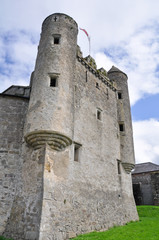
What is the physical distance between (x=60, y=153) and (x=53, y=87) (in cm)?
366

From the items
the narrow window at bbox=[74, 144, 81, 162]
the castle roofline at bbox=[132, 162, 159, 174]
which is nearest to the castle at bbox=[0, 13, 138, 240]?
the narrow window at bbox=[74, 144, 81, 162]

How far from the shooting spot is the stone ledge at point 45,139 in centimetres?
1045

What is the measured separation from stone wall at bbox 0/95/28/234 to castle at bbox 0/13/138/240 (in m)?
0.04

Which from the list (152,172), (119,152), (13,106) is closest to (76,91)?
(13,106)

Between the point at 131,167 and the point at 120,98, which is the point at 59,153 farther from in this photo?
the point at 120,98

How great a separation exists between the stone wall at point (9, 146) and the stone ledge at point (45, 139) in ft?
4.72

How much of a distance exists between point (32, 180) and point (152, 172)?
21.1 meters

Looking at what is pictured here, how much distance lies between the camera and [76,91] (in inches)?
546

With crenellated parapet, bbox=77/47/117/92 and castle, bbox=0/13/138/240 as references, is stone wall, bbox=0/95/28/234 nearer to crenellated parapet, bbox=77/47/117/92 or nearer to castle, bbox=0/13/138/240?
castle, bbox=0/13/138/240

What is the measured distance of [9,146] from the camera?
11.7m

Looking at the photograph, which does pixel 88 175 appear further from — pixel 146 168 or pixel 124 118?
pixel 146 168

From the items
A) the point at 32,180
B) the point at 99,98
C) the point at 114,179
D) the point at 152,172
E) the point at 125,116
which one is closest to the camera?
the point at 32,180

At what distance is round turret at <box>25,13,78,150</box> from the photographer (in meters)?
10.6

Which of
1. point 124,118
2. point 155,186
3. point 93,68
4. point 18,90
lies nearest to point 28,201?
point 18,90
